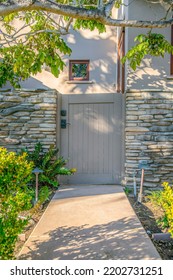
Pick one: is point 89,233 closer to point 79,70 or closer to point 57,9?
point 57,9

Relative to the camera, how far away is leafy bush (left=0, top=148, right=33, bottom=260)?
2082 mm

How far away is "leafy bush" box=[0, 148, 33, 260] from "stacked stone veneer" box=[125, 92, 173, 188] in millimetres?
3208

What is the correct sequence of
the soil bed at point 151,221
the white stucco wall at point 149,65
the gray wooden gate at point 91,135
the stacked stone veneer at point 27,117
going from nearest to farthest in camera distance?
the soil bed at point 151,221
the white stucco wall at point 149,65
the stacked stone veneer at point 27,117
the gray wooden gate at point 91,135

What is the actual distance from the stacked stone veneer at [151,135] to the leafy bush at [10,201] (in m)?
3.21

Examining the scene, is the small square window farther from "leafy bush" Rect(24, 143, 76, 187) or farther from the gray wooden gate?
"leafy bush" Rect(24, 143, 76, 187)

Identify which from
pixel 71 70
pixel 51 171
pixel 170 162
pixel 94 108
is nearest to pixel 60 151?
pixel 51 171

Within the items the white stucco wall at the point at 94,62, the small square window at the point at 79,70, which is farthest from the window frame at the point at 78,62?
the white stucco wall at the point at 94,62

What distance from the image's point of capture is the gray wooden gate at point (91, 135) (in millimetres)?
5973

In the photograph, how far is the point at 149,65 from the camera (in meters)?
5.57

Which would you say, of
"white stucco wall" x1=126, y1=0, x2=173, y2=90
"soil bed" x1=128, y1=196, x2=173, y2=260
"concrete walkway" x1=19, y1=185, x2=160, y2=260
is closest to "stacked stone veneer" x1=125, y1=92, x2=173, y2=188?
"white stucco wall" x1=126, y1=0, x2=173, y2=90

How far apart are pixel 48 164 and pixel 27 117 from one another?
1.15 metres

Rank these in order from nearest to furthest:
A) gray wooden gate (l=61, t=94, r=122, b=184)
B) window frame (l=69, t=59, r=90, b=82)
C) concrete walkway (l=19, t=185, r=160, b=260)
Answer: concrete walkway (l=19, t=185, r=160, b=260), gray wooden gate (l=61, t=94, r=122, b=184), window frame (l=69, t=59, r=90, b=82)

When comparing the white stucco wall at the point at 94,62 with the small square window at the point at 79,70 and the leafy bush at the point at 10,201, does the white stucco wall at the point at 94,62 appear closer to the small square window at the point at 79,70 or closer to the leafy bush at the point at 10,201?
the small square window at the point at 79,70

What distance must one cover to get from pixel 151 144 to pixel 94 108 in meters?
1.54
